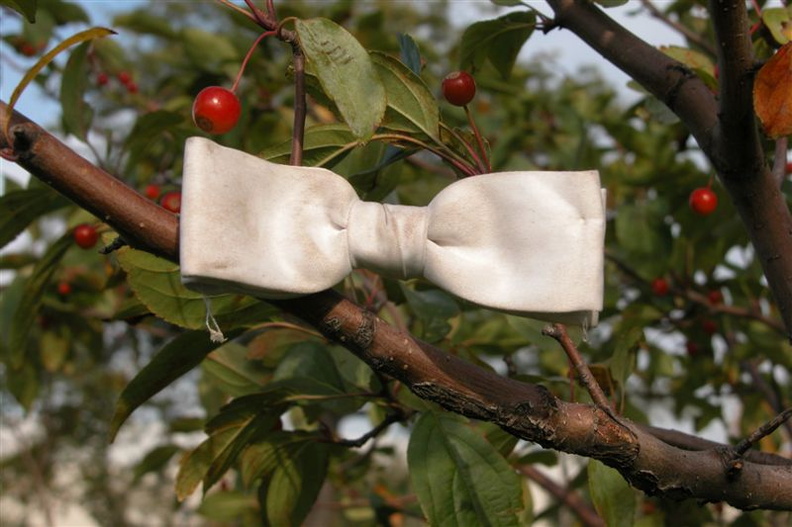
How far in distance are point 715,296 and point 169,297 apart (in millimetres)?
1730

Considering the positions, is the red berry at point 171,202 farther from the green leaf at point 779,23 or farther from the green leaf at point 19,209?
the green leaf at point 779,23

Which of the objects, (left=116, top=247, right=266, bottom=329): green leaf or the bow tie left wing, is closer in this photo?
the bow tie left wing

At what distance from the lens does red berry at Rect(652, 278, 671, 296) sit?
2254 millimetres

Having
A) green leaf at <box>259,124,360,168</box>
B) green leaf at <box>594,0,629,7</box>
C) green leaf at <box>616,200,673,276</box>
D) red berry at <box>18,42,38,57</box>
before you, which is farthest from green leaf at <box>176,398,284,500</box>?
red berry at <box>18,42,38,57</box>

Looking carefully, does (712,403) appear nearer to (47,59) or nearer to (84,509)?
(47,59)

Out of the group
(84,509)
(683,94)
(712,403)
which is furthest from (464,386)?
(84,509)

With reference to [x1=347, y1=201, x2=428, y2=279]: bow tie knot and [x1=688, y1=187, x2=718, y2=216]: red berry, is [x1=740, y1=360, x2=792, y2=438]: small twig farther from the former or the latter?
[x1=347, y1=201, x2=428, y2=279]: bow tie knot

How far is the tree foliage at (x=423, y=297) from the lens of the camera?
0.83 meters

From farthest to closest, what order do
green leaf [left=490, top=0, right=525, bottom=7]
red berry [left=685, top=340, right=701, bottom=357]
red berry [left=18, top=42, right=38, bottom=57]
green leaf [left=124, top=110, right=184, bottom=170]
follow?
red berry [left=18, top=42, right=38, bottom=57] → red berry [left=685, top=340, right=701, bottom=357] → green leaf [left=124, top=110, right=184, bottom=170] → green leaf [left=490, top=0, right=525, bottom=7]

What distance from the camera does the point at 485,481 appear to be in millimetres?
1116

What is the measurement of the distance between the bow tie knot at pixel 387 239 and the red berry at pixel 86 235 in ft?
3.51

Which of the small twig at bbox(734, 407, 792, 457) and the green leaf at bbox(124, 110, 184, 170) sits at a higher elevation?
the small twig at bbox(734, 407, 792, 457)

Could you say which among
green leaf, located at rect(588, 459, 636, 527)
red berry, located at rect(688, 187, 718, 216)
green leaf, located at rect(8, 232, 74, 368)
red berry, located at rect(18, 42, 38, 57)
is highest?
red berry, located at rect(688, 187, 718, 216)

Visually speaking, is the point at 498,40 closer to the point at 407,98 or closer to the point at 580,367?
the point at 407,98
